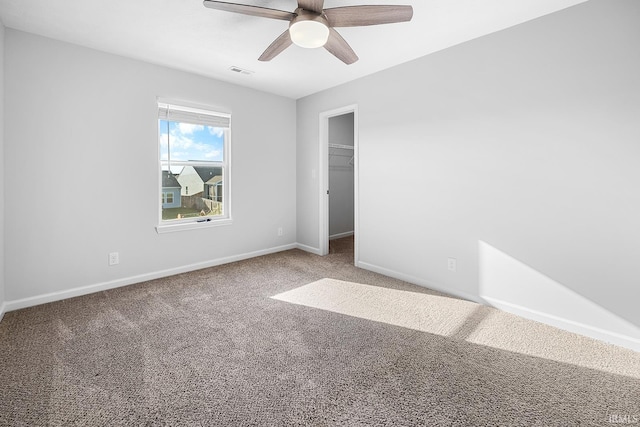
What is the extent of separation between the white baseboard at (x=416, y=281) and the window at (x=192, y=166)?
202cm

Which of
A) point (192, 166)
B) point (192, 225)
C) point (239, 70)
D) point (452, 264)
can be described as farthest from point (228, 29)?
point (452, 264)

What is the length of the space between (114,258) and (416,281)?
330 centimetres

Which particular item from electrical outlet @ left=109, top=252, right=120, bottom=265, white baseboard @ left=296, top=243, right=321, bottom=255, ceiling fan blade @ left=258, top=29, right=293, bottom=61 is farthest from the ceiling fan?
white baseboard @ left=296, top=243, right=321, bottom=255

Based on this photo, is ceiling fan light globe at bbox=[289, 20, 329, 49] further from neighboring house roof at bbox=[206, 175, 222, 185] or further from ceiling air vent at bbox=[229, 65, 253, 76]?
neighboring house roof at bbox=[206, 175, 222, 185]

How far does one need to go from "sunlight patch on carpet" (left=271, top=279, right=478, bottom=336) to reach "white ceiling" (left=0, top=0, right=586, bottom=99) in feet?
8.07

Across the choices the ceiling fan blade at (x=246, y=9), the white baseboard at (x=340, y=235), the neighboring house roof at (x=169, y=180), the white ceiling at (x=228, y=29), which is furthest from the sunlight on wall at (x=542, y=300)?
the neighboring house roof at (x=169, y=180)

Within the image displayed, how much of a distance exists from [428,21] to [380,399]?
2772mm

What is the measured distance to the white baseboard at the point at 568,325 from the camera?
6.76 feet

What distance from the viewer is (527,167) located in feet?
8.02

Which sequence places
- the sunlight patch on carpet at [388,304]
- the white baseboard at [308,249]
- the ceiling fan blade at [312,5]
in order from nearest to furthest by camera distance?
1. the ceiling fan blade at [312,5]
2. the sunlight patch on carpet at [388,304]
3. the white baseboard at [308,249]

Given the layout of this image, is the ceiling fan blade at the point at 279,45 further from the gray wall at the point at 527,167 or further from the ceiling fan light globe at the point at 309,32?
the gray wall at the point at 527,167

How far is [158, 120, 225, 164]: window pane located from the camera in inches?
138

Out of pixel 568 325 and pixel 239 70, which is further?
pixel 239 70

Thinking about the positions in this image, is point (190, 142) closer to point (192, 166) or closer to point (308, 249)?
point (192, 166)
